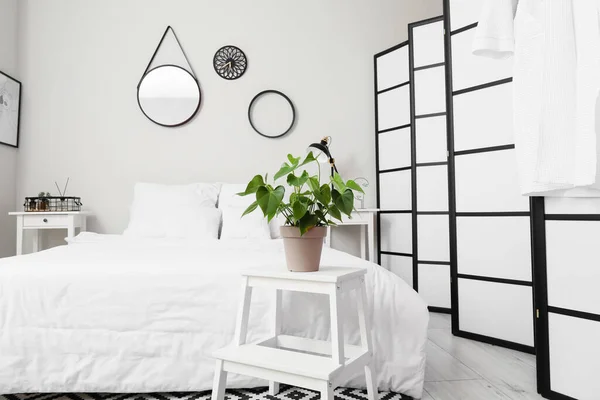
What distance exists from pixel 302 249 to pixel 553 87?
1046 millimetres

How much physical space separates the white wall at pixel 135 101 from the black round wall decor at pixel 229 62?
0.06m

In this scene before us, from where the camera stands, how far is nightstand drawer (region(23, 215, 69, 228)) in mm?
3260

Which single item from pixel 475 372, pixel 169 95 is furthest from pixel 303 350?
pixel 169 95

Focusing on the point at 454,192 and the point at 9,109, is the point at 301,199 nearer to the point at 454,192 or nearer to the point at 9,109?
the point at 454,192

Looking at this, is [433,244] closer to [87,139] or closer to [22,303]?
[22,303]

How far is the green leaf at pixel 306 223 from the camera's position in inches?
55.7

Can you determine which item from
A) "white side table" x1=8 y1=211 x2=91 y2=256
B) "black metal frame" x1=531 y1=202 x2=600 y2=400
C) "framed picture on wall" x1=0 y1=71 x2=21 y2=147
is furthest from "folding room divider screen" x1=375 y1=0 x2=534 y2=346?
"framed picture on wall" x1=0 y1=71 x2=21 y2=147

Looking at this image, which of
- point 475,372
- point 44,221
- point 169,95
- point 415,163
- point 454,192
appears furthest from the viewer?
point 169,95

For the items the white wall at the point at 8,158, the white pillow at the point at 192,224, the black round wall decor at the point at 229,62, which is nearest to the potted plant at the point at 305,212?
the white pillow at the point at 192,224

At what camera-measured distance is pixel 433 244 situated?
10.7ft

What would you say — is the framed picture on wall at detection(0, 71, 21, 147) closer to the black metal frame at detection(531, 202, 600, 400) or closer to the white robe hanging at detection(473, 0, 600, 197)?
the white robe hanging at detection(473, 0, 600, 197)

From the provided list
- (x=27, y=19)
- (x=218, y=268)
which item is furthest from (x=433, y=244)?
(x=27, y=19)

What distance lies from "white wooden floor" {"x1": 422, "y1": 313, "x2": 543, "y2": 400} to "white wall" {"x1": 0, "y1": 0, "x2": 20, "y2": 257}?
3325 millimetres

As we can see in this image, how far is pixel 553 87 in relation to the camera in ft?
4.97
